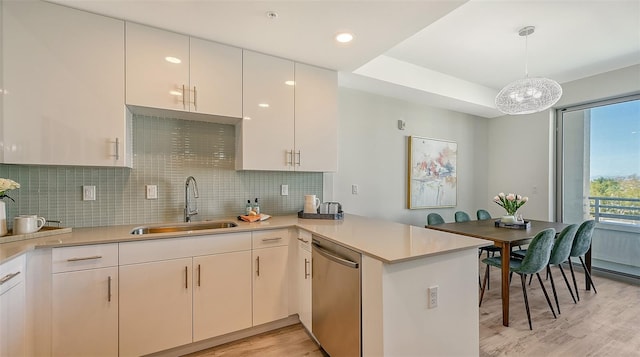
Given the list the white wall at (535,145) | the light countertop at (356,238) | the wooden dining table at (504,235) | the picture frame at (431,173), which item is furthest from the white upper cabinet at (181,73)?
the white wall at (535,145)

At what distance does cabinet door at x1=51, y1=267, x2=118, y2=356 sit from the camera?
1620mm

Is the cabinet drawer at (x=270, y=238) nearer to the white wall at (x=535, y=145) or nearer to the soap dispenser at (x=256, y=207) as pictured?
the soap dispenser at (x=256, y=207)

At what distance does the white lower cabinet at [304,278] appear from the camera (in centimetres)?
215

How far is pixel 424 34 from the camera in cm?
266

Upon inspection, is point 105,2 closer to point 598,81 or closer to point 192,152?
point 192,152

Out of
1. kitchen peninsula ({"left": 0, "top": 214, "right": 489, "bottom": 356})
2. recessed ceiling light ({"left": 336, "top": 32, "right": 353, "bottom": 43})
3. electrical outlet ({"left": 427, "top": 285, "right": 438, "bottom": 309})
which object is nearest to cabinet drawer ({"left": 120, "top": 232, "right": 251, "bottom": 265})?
kitchen peninsula ({"left": 0, "top": 214, "right": 489, "bottom": 356})

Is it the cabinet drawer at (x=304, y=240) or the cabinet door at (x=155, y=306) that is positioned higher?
the cabinet drawer at (x=304, y=240)

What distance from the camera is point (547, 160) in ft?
13.5

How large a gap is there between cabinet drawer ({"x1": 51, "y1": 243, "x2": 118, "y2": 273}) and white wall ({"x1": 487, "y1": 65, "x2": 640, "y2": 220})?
5268 mm

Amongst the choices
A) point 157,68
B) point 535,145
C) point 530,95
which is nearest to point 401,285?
point 157,68

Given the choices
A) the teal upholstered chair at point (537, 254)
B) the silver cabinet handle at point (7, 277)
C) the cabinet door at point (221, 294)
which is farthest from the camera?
the teal upholstered chair at point (537, 254)

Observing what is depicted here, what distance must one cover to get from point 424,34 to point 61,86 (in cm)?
296

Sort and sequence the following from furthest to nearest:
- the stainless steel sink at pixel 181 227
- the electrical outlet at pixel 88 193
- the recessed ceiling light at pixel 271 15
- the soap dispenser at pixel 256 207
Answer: the soap dispenser at pixel 256 207, the stainless steel sink at pixel 181 227, the electrical outlet at pixel 88 193, the recessed ceiling light at pixel 271 15

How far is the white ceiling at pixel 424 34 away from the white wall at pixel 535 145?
7.3 inches
